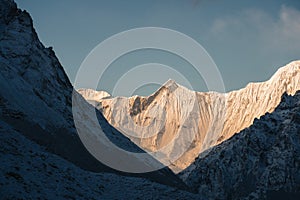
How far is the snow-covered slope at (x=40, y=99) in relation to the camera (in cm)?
5403

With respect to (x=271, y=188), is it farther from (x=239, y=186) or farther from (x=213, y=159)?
(x=213, y=159)

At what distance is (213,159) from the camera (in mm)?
164625

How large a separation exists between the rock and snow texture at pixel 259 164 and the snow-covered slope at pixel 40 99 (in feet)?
224

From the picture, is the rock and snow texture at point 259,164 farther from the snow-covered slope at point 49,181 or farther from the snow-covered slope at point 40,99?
the snow-covered slope at point 49,181

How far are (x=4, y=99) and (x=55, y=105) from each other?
15847 millimetres

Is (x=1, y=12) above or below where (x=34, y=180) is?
above

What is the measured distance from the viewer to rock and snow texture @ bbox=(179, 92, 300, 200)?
138750mm

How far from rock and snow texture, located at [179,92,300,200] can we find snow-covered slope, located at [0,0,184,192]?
68137mm

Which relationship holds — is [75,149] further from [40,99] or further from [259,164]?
[259,164]

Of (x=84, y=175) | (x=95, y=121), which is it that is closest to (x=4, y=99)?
(x=84, y=175)

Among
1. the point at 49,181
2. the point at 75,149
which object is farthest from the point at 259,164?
the point at 49,181

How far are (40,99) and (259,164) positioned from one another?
108060 mm

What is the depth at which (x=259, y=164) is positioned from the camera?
153m

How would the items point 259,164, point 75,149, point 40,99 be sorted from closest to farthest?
point 75,149, point 40,99, point 259,164
